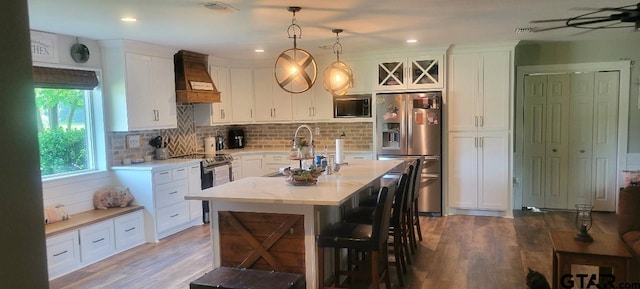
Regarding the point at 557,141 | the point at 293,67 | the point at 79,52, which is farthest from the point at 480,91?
Answer: the point at 79,52

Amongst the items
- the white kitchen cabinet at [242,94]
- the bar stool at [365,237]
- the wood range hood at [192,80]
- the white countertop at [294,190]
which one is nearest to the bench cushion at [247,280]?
Result: the bar stool at [365,237]

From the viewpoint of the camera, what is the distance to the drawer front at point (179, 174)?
5.43 m

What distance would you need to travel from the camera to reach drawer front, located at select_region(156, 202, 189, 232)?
5266mm

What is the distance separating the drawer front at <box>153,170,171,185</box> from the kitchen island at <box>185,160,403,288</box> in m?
2.10

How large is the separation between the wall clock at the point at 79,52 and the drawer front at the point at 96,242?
1817 mm

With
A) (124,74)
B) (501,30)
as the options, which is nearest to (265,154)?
(124,74)

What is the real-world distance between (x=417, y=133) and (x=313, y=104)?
5.87 feet

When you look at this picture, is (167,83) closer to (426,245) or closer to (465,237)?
(426,245)

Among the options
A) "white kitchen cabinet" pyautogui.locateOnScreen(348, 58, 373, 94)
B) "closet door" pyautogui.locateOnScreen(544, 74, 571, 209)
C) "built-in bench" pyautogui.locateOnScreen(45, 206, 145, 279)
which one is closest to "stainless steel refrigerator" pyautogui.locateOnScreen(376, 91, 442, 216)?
"white kitchen cabinet" pyautogui.locateOnScreen(348, 58, 373, 94)

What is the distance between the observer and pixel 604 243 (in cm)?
317

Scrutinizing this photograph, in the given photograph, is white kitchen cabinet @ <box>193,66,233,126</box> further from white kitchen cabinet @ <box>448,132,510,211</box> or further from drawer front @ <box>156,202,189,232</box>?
white kitchen cabinet @ <box>448,132,510,211</box>

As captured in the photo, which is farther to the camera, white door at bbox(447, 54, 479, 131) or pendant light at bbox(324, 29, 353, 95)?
white door at bbox(447, 54, 479, 131)

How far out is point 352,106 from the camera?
6.76 m

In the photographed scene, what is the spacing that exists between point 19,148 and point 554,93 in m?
6.63
